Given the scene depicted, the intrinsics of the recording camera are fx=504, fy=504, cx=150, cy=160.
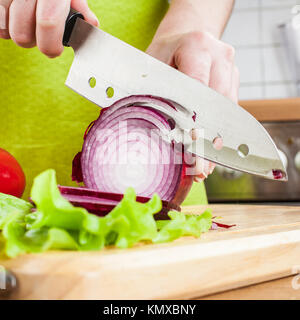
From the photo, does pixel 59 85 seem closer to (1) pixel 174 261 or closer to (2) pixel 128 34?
(2) pixel 128 34

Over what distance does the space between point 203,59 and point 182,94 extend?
0.55 feet

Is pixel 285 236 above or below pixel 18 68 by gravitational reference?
below

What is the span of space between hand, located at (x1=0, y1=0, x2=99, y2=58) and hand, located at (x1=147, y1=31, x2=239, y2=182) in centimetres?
23

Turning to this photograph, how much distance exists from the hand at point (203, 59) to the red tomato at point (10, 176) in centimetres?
40

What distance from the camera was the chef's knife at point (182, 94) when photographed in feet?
3.01

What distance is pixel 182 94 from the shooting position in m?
0.94

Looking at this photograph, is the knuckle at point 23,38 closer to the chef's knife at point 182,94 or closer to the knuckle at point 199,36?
the chef's knife at point 182,94

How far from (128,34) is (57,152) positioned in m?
0.41

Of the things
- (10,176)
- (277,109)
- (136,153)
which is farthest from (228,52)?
(277,109)

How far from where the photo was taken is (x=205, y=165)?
107cm

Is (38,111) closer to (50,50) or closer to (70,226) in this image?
(50,50)

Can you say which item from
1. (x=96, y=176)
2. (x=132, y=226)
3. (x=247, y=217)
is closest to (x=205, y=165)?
(x=247, y=217)

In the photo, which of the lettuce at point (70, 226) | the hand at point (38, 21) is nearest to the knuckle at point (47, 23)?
the hand at point (38, 21)

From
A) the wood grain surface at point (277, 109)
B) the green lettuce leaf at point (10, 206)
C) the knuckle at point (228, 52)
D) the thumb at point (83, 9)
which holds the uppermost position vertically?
the wood grain surface at point (277, 109)
